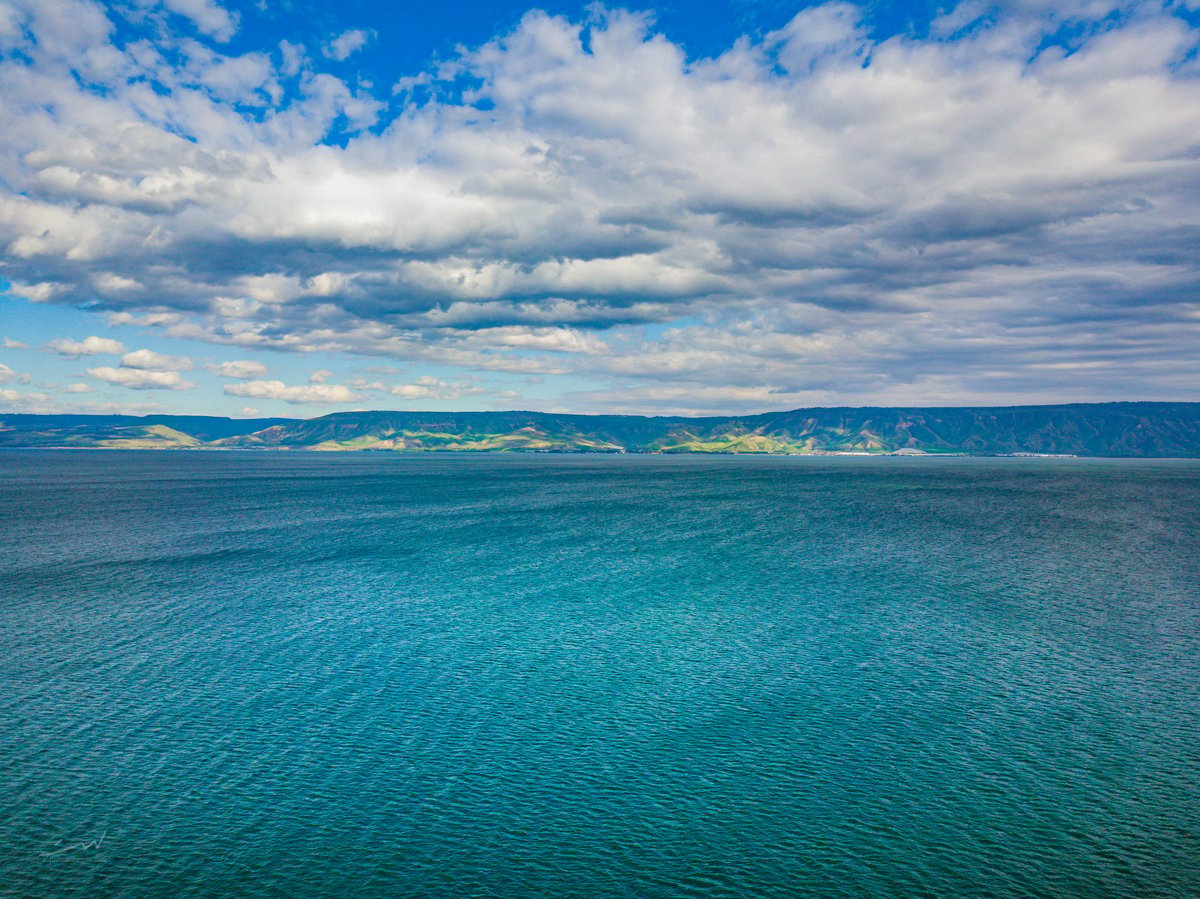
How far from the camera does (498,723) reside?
4372 centimetres

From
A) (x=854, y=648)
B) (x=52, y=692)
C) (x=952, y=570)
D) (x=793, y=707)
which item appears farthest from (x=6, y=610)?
(x=952, y=570)

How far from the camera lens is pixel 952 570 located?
9238 cm

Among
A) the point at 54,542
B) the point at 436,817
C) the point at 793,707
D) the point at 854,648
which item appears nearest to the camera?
the point at 436,817

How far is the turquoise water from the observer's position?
95.4 ft

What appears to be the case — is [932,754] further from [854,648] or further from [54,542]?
[54,542]

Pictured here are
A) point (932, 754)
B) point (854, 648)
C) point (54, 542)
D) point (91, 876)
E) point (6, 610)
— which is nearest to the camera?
point (91, 876)

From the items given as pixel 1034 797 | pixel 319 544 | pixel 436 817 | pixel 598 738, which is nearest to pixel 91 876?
pixel 436 817

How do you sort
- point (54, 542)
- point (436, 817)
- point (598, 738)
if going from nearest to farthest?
point (436, 817), point (598, 738), point (54, 542)

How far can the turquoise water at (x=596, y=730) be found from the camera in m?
29.1

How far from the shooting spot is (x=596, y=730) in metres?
42.6

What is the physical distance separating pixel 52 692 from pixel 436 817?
103 feet

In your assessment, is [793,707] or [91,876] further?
[793,707]

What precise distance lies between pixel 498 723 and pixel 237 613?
1481 inches

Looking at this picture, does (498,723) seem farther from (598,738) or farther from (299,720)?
(299,720)
